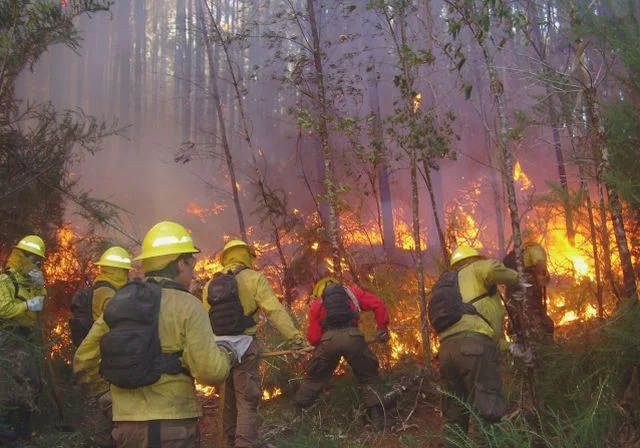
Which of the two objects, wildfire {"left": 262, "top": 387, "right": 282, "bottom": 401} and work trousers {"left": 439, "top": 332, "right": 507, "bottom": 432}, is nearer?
work trousers {"left": 439, "top": 332, "right": 507, "bottom": 432}

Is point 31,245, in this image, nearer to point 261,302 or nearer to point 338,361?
point 261,302

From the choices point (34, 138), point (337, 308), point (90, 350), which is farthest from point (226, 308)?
point (34, 138)

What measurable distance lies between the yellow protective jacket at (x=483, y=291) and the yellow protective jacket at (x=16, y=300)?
3.74 m

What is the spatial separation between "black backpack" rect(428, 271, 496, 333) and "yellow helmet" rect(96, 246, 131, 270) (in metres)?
2.91

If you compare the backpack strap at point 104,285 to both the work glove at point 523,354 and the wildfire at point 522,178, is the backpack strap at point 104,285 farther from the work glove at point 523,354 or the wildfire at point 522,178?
the wildfire at point 522,178

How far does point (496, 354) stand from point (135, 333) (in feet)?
9.89

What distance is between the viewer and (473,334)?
4.53 metres

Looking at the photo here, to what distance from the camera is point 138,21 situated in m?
14.5

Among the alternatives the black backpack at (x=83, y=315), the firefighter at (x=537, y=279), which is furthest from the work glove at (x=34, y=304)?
the firefighter at (x=537, y=279)

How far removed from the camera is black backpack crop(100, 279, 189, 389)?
272 centimetres

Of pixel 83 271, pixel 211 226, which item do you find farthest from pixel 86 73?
pixel 83 271

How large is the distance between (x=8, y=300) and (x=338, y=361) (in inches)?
130

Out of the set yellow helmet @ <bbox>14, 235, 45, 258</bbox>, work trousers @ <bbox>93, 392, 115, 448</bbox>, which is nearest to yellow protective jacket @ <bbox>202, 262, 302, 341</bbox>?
work trousers @ <bbox>93, 392, 115, 448</bbox>

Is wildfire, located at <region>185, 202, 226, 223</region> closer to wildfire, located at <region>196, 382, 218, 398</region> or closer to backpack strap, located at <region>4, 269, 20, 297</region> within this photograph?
wildfire, located at <region>196, 382, 218, 398</region>
